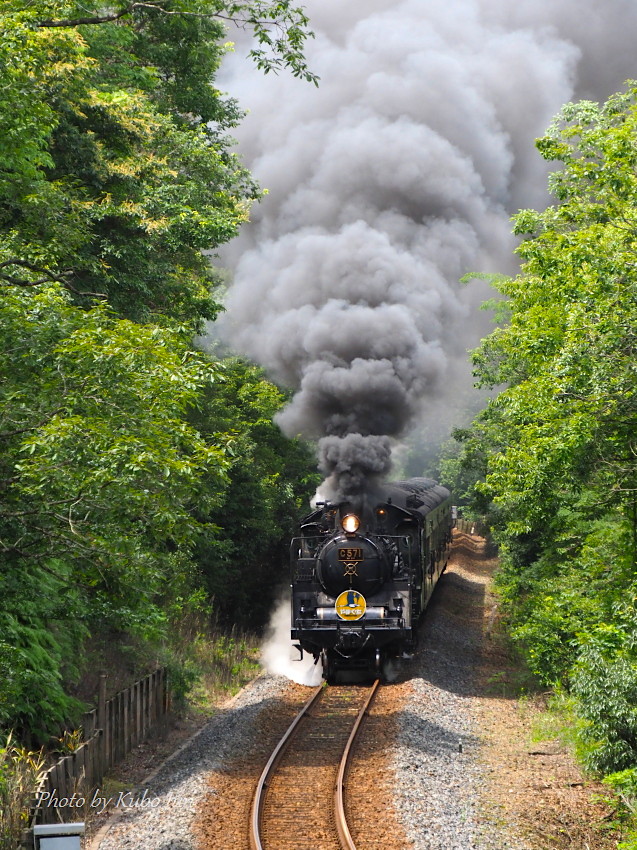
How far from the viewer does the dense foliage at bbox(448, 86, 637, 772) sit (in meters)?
9.79

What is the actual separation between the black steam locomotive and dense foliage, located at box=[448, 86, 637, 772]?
1.95 metres

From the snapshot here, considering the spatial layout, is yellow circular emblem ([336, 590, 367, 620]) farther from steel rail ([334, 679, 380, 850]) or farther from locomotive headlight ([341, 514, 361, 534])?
steel rail ([334, 679, 380, 850])

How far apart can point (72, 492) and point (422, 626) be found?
1298 cm

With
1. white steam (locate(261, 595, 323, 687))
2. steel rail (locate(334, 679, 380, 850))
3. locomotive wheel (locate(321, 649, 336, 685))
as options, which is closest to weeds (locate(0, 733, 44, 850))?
steel rail (locate(334, 679, 380, 850))

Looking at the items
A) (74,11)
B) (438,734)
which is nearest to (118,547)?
(438,734)

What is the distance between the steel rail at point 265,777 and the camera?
7.95m

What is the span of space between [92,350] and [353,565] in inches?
277

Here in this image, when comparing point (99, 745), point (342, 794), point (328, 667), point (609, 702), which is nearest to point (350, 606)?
point (328, 667)

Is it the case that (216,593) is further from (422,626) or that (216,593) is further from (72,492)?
(72,492)

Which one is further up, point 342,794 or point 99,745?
point 99,745

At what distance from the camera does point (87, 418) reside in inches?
317

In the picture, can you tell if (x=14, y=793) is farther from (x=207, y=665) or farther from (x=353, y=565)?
(x=207, y=665)

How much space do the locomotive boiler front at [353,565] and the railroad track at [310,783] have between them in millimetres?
1819

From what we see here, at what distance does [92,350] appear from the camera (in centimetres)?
813
